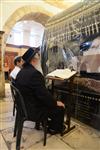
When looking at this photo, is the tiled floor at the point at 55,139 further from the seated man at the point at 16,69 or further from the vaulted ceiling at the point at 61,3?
the vaulted ceiling at the point at 61,3

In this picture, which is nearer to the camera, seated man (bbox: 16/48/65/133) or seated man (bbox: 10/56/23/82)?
seated man (bbox: 16/48/65/133)

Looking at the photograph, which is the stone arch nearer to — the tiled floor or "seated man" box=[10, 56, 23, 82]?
"seated man" box=[10, 56, 23, 82]

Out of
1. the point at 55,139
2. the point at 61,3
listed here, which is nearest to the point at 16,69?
the point at 55,139

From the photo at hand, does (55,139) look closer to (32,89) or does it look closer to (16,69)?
(32,89)

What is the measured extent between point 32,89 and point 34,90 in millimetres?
28

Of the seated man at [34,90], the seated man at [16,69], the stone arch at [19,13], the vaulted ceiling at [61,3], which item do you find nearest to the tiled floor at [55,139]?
the seated man at [34,90]

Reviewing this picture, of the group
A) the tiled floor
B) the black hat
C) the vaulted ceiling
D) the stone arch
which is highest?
the vaulted ceiling

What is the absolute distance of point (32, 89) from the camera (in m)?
1.81

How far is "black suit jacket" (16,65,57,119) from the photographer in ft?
5.88

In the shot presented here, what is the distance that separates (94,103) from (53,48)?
166 centimetres

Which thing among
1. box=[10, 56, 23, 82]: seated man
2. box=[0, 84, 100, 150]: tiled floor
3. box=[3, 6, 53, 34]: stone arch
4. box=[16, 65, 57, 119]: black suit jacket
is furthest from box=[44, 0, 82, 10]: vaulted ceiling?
box=[0, 84, 100, 150]: tiled floor

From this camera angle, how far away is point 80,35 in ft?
9.30

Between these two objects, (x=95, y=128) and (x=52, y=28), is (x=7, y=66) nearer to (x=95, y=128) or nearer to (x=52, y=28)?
(x=52, y=28)

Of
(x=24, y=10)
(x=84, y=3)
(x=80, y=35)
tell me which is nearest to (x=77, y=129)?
(x=80, y=35)
